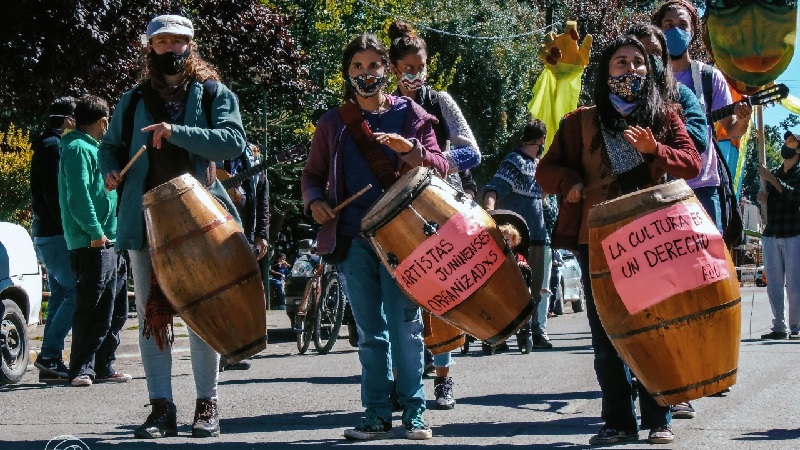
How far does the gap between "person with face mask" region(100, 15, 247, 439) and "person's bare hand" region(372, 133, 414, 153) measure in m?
0.79

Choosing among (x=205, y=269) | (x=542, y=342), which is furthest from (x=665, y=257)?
(x=542, y=342)

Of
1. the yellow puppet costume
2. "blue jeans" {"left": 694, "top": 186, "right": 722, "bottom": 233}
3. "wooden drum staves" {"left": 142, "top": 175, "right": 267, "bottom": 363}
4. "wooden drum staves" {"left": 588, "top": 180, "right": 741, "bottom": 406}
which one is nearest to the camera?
"wooden drum staves" {"left": 588, "top": 180, "right": 741, "bottom": 406}

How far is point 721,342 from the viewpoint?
17.6 ft

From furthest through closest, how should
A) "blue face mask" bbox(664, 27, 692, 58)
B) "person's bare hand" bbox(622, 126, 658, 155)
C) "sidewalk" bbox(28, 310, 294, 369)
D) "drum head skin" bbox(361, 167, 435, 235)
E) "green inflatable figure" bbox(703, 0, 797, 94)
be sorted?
1. "sidewalk" bbox(28, 310, 294, 369)
2. "green inflatable figure" bbox(703, 0, 797, 94)
3. "blue face mask" bbox(664, 27, 692, 58)
4. "drum head skin" bbox(361, 167, 435, 235)
5. "person's bare hand" bbox(622, 126, 658, 155)

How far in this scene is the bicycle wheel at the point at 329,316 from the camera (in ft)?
41.4

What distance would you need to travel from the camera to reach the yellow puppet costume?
52.5ft

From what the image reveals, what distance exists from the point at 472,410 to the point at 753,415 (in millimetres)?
1447

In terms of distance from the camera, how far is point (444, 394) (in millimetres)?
7719

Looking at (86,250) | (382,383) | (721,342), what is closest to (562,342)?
(86,250)

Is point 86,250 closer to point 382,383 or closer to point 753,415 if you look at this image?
point 382,383

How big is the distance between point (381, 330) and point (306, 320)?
243 inches

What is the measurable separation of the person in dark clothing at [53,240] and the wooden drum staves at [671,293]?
5.49 meters

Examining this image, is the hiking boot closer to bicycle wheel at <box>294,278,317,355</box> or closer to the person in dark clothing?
the person in dark clothing

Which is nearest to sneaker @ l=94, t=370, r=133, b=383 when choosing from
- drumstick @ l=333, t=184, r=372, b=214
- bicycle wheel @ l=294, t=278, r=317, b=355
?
bicycle wheel @ l=294, t=278, r=317, b=355
